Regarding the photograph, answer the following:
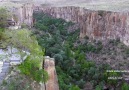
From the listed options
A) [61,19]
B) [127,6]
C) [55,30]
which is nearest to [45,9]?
[61,19]

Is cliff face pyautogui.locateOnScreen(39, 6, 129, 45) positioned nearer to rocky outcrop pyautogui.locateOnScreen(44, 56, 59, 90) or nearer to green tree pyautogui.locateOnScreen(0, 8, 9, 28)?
rocky outcrop pyautogui.locateOnScreen(44, 56, 59, 90)

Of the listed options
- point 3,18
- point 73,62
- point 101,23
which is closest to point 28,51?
point 3,18

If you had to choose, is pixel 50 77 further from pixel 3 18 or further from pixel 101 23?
pixel 101 23

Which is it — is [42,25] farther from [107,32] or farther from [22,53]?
[22,53]

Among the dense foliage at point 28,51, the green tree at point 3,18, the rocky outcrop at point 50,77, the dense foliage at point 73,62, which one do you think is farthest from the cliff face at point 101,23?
the dense foliage at point 28,51

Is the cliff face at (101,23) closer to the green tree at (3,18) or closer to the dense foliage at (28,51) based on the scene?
the green tree at (3,18)

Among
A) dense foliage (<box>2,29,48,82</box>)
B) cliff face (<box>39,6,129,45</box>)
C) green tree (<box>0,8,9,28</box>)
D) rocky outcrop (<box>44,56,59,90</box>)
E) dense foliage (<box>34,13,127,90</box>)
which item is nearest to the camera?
dense foliage (<box>2,29,48,82</box>)

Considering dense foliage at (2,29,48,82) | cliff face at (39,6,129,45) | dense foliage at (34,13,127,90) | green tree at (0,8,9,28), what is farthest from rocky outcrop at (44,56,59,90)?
cliff face at (39,6,129,45)
